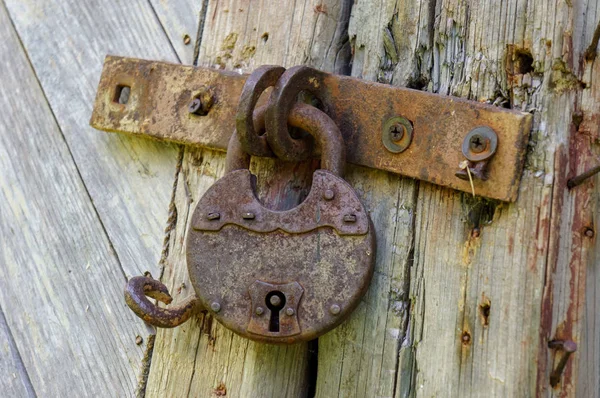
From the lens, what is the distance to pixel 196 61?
120 centimetres

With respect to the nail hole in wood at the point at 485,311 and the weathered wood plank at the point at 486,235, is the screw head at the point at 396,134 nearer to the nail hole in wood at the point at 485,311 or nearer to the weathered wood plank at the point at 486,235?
the weathered wood plank at the point at 486,235

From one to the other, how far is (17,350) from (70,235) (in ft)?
0.79

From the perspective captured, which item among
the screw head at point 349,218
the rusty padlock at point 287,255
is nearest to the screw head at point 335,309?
the rusty padlock at point 287,255

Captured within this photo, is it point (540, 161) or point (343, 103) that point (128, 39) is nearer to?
point (343, 103)

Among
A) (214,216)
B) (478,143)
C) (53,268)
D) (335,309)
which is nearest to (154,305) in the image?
(214,216)

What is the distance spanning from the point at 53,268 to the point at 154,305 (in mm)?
388

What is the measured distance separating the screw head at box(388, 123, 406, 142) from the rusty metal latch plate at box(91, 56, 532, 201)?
11 mm

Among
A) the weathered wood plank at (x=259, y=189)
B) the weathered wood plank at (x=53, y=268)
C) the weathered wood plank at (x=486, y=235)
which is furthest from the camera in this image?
the weathered wood plank at (x=53, y=268)

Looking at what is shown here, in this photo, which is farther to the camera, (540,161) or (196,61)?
(196,61)

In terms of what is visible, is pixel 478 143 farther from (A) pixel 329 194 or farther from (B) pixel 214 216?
(B) pixel 214 216

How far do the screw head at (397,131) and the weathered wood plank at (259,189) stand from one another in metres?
0.14

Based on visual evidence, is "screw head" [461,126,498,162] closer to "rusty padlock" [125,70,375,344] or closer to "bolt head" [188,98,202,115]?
"rusty padlock" [125,70,375,344]

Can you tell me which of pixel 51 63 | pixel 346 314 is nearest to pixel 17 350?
pixel 51 63

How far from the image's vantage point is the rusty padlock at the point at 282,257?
92 cm
